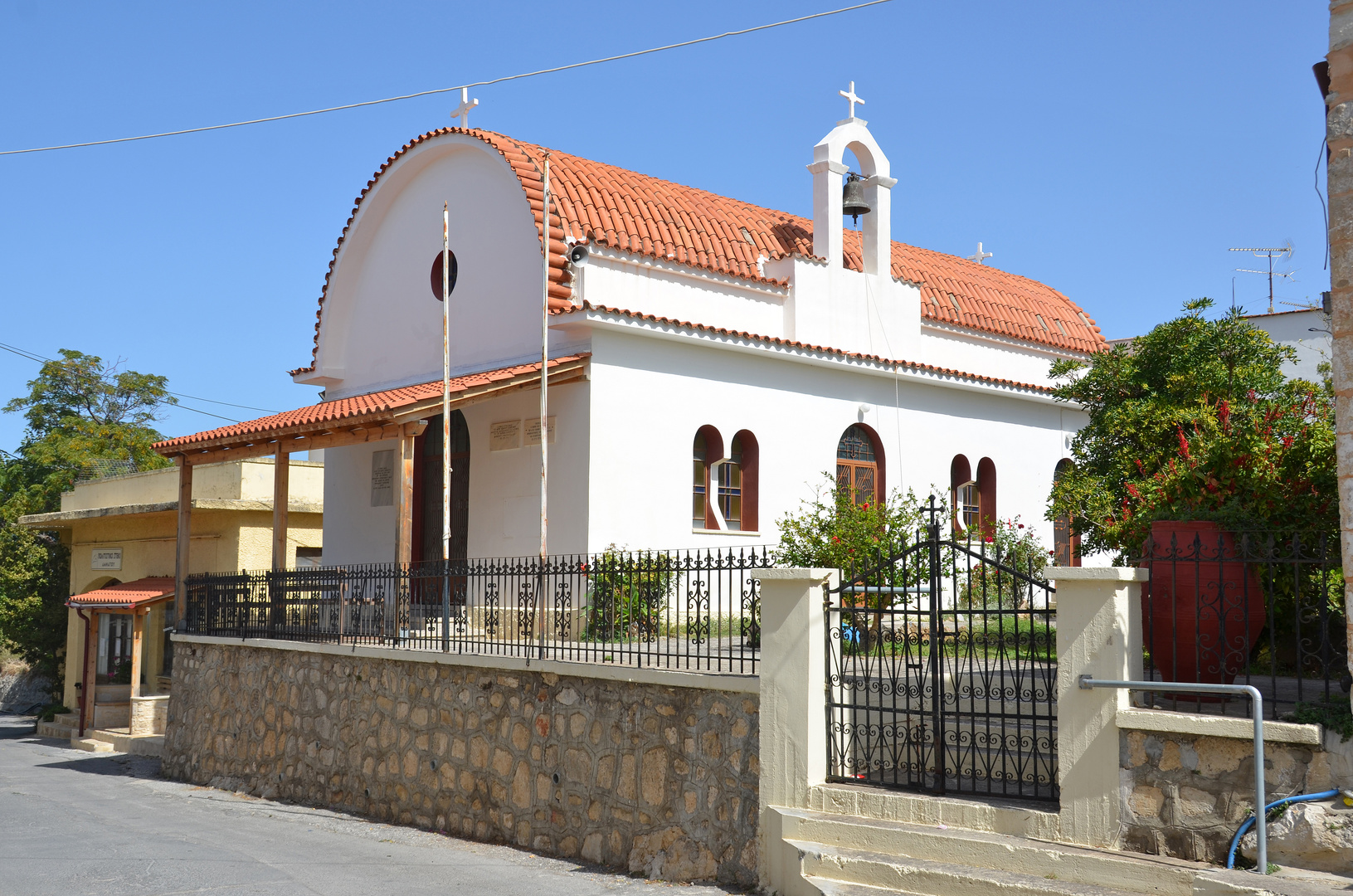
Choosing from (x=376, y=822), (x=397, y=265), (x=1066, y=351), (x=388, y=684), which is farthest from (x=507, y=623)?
(x=1066, y=351)

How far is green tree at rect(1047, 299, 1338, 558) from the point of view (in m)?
7.46

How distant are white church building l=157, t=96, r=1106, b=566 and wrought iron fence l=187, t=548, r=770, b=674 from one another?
1185 mm

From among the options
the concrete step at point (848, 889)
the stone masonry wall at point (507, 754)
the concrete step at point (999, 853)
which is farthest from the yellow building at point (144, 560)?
the concrete step at point (848, 889)

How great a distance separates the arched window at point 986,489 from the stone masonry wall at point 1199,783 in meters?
11.6

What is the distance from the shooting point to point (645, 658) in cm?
933

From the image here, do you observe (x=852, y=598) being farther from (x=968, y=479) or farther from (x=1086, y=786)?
(x=968, y=479)

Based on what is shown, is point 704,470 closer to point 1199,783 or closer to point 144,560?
point 1199,783

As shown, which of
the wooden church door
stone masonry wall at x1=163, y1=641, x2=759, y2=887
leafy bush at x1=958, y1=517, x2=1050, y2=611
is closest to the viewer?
stone masonry wall at x1=163, y1=641, x2=759, y2=887

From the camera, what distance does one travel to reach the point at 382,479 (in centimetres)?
1714

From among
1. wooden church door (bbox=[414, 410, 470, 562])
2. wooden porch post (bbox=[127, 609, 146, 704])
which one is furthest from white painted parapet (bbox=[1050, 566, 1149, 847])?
wooden porch post (bbox=[127, 609, 146, 704])

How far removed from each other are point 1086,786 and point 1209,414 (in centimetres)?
382

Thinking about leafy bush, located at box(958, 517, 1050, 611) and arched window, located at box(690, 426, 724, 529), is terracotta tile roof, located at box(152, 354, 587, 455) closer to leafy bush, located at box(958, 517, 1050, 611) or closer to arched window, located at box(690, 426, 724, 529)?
arched window, located at box(690, 426, 724, 529)

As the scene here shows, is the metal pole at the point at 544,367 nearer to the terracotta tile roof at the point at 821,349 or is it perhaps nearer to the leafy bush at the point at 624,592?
the terracotta tile roof at the point at 821,349

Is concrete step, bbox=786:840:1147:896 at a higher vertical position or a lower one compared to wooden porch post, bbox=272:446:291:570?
lower
